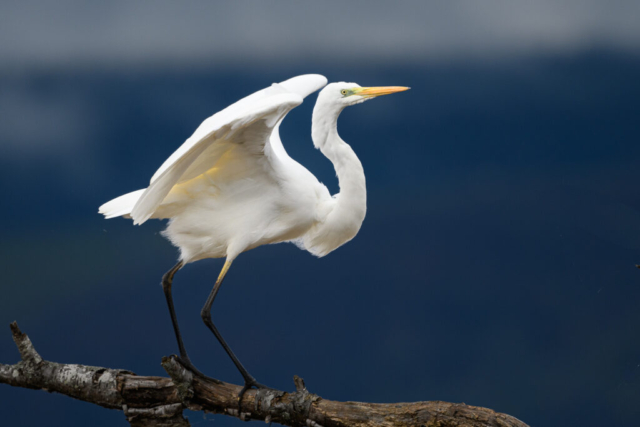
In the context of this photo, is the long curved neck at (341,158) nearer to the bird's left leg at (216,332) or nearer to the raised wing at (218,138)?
the raised wing at (218,138)

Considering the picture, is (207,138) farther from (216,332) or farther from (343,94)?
(216,332)

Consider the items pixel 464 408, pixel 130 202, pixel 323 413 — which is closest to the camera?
pixel 464 408

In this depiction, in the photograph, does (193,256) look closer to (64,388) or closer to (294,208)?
(294,208)

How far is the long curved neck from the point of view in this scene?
1.88 meters

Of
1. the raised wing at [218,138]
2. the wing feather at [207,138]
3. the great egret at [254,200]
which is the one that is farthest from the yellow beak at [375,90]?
A: the wing feather at [207,138]

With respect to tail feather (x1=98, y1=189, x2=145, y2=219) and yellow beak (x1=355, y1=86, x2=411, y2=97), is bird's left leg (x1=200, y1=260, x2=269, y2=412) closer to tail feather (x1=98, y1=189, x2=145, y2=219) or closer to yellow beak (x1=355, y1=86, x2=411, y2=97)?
tail feather (x1=98, y1=189, x2=145, y2=219)

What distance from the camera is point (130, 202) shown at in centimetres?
185

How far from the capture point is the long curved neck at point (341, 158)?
1.88 metres

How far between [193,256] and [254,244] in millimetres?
222

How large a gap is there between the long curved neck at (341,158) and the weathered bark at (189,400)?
594mm

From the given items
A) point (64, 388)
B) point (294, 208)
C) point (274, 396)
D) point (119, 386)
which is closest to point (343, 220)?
point (294, 208)

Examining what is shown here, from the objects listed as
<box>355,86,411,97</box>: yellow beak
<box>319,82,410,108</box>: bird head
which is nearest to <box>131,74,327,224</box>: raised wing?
<box>319,82,410,108</box>: bird head

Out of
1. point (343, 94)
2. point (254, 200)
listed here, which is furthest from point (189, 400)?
point (343, 94)

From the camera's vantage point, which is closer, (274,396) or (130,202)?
(274,396)
